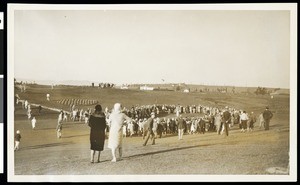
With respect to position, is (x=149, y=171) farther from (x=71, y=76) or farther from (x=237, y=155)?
(x=71, y=76)

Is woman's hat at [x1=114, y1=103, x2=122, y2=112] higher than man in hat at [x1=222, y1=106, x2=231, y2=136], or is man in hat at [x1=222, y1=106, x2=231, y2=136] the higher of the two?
woman's hat at [x1=114, y1=103, x2=122, y2=112]

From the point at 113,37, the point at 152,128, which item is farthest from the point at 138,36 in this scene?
the point at 152,128

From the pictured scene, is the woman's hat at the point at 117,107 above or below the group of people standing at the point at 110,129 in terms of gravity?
above

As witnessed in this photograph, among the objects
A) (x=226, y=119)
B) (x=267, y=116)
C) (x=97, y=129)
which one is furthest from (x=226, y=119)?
(x=97, y=129)

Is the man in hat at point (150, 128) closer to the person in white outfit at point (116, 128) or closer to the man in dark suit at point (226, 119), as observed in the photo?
the person in white outfit at point (116, 128)

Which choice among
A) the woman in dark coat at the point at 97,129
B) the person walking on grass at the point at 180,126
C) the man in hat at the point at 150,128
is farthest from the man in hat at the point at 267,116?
the woman in dark coat at the point at 97,129

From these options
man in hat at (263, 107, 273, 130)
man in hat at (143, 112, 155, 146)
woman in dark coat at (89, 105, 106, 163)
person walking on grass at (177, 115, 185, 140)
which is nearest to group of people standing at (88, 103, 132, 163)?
woman in dark coat at (89, 105, 106, 163)

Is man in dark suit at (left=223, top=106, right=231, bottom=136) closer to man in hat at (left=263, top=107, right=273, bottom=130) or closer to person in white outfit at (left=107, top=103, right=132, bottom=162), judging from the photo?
man in hat at (left=263, top=107, right=273, bottom=130)

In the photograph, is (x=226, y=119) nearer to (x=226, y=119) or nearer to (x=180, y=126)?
(x=226, y=119)
